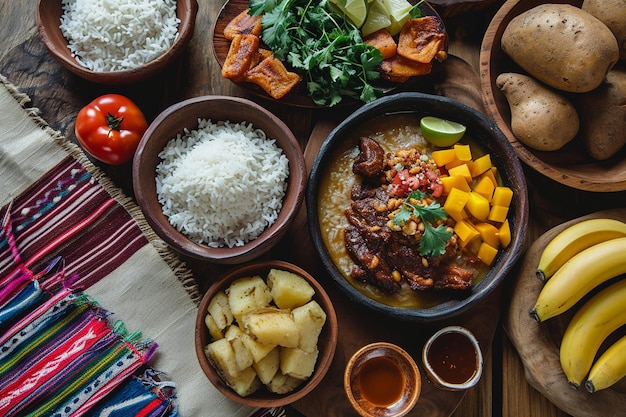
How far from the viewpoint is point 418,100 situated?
295 cm

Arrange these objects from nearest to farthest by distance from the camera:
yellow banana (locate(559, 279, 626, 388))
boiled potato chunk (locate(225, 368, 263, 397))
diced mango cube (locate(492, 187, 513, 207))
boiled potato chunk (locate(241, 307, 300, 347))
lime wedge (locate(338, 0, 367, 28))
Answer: boiled potato chunk (locate(241, 307, 300, 347)) < boiled potato chunk (locate(225, 368, 263, 397)) < yellow banana (locate(559, 279, 626, 388)) < diced mango cube (locate(492, 187, 513, 207)) < lime wedge (locate(338, 0, 367, 28))

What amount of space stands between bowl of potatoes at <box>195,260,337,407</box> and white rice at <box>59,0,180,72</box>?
122cm

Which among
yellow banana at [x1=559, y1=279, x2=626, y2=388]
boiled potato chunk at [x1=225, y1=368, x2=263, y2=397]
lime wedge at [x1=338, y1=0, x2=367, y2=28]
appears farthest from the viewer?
lime wedge at [x1=338, y1=0, x2=367, y2=28]

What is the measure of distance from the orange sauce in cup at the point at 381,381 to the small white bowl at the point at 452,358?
0.15m

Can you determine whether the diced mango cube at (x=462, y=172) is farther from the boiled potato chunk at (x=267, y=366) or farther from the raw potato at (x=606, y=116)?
the boiled potato chunk at (x=267, y=366)

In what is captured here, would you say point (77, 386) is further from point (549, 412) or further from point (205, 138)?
point (549, 412)

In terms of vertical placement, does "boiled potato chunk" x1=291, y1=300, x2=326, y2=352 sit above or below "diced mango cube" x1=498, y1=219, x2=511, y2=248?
above

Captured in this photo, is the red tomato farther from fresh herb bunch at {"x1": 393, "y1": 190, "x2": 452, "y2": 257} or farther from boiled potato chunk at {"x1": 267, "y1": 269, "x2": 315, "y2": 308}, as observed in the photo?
fresh herb bunch at {"x1": 393, "y1": 190, "x2": 452, "y2": 257}

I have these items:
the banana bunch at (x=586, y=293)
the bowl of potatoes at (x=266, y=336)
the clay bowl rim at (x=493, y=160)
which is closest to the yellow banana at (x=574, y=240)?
the banana bunch at (x=586, y=293)

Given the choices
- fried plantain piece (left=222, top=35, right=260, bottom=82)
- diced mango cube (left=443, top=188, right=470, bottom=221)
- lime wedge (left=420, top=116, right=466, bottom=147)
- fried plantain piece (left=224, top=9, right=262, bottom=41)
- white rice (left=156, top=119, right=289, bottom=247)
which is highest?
fried plantain piece (left=224, top=9, right=262, bottom=41)

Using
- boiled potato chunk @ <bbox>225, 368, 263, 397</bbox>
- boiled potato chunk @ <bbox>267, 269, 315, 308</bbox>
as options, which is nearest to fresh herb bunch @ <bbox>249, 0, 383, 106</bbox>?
boiled potato chunk @ <bbox>267, 269, 315, 308</bbox>

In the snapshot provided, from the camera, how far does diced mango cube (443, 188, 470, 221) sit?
2842mm

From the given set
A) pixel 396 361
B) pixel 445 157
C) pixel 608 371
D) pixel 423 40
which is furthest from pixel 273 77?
pixel 608 371

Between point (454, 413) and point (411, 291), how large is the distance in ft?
2.41
